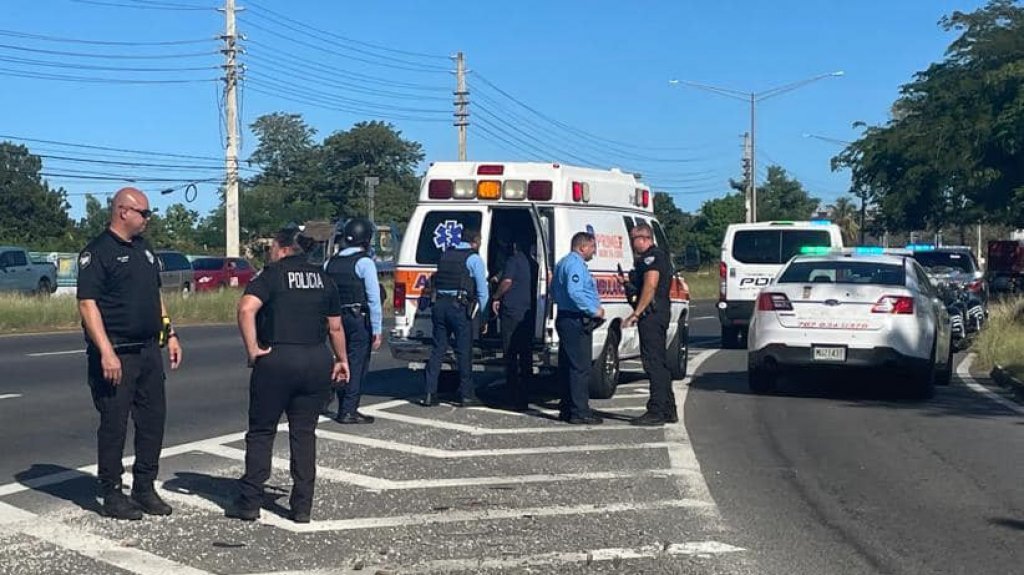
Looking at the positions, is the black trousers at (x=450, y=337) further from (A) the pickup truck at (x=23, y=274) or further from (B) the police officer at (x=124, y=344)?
(A) the pickup truck at (x=23, y=274)

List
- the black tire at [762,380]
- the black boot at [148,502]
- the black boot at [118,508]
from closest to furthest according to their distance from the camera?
the black boot at [118,508] < the black boot at [148,502] < the black tire at [762,380]

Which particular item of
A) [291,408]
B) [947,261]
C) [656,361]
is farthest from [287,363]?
[947,261]

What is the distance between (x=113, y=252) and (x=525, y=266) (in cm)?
558

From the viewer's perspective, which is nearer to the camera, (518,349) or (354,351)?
(354,351)

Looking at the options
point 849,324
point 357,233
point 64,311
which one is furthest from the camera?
point 64,311

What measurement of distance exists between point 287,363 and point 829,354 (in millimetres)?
7525

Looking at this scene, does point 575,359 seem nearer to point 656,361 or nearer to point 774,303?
point 656,361

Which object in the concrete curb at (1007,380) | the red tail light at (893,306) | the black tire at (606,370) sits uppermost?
the red tail light at (893,306)

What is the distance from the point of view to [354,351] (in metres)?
11.6

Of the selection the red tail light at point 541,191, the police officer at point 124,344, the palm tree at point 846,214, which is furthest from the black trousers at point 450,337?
the palm tree at point 846,214

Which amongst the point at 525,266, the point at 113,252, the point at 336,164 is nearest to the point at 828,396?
the point at 525,266

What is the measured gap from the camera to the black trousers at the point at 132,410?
24.0 ft

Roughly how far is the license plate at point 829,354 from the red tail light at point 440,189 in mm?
4058

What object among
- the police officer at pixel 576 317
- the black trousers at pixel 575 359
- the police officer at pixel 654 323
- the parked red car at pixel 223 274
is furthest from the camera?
the parked red car at pixel 223 274
